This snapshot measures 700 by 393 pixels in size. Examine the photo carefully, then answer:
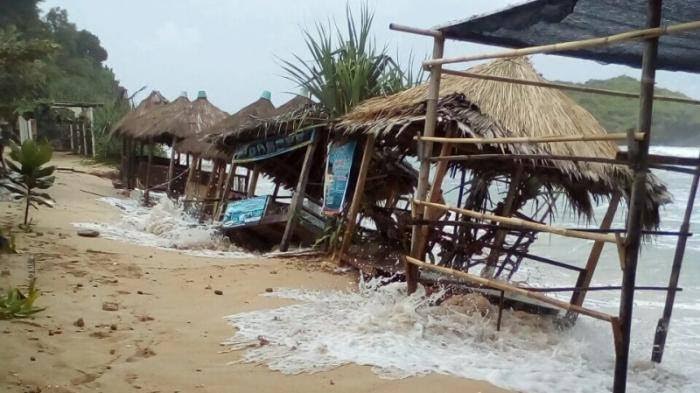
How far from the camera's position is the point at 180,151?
14688 mm

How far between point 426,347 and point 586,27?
7.63ft

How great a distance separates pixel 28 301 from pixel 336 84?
16.2 feet

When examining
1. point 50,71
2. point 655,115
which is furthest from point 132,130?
point 655,115

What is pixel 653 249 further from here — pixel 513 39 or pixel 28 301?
pixel 28 301

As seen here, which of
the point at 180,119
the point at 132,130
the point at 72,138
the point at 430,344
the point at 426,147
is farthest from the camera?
the point at 72,138

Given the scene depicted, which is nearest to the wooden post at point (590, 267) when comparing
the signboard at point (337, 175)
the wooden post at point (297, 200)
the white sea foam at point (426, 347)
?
the white sea foam at point (426, 347)

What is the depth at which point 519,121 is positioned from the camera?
5648 millimetres

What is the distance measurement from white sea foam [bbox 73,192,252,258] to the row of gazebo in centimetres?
36

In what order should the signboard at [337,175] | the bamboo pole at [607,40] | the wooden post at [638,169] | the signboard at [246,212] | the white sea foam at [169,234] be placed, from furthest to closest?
the signboard at [246,212]
the white sea foam at [169,234]
the signboard at [337,175]
the wooden post at [638,169]
the bamboo pole at [607,40]

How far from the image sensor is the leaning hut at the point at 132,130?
666 inches

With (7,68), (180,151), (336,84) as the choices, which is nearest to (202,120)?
(180,151)

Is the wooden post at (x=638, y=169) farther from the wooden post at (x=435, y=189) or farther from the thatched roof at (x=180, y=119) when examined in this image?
the thatched roof at (x=180, y=119)

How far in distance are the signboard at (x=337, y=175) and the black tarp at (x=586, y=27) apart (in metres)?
3.25

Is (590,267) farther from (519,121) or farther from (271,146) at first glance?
(271,146)
